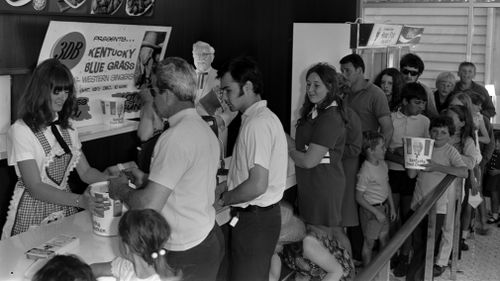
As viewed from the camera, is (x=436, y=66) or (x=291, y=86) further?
(x=436, y=66)

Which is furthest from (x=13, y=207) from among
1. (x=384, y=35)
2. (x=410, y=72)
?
(x=384, y=35)

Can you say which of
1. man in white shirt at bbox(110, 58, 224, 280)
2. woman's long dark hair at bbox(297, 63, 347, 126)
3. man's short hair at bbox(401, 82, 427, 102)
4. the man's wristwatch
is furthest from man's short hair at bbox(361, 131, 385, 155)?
man in white shirt at bbox(110, 58, 224, 280)

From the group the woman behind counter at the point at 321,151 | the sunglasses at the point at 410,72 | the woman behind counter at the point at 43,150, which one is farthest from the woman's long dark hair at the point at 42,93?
the sunglasses at the point at 410,72

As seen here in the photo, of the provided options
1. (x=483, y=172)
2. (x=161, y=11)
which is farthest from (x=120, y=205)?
(x=483, y=172)

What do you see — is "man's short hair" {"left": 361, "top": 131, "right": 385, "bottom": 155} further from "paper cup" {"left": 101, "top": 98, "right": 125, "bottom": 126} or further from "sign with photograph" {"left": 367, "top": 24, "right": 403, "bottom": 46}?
"sign with photograph" {"left": 367, "top": 24, "right": 403, "bottom": 46}

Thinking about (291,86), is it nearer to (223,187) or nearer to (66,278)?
(223,187)

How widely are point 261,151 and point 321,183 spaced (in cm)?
113

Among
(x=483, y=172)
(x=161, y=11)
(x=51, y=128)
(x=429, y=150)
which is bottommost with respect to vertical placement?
(x=483, y=172)

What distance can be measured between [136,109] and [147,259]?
7.58ft

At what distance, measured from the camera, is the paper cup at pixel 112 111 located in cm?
377

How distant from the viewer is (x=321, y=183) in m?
3.80

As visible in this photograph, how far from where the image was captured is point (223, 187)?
309 cm

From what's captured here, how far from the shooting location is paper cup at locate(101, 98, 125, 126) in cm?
377

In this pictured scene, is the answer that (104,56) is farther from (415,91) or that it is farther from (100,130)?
(415,91)
